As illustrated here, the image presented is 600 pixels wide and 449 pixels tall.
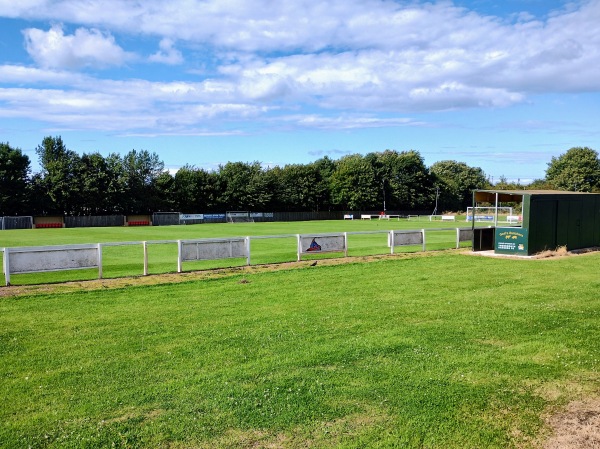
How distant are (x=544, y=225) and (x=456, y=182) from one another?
3778 inches

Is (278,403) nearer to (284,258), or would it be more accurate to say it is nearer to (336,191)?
(284,258)

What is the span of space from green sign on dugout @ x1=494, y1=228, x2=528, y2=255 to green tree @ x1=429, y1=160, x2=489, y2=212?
87156 millimetres

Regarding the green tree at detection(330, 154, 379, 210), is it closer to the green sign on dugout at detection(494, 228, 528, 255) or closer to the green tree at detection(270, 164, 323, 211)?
the green tree at detection(270, 164, 323, 211)

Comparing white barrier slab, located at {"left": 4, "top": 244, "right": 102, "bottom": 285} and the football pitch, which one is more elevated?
white barrier slab, located at {"left": 4, "top": 244, "right": 102, "bottom": 285}

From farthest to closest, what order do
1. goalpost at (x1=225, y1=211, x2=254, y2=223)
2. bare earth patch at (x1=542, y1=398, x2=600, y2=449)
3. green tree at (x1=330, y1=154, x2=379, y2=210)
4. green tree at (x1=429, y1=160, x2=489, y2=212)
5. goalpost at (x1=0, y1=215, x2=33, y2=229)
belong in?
green tree at (x1=429, y1=160, x2=489, y2=212) < green tree at (x1=330, y1=154, x2=379, y2=210) < goalpost at (x1=225, y1=211, x2=254, y2=223) < goalpost at (x1=0, y1=215, x2=33, y2=229) < bare earth patch at (x1=542, y1=398, x2=600, y2=449)

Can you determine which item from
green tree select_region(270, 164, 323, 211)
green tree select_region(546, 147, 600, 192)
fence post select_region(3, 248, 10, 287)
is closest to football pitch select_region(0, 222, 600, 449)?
fence post select_region(3, 248, 10, 287)

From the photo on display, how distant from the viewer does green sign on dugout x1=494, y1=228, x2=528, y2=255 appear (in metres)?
22.4

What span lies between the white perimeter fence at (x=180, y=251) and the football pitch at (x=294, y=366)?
6.56ft

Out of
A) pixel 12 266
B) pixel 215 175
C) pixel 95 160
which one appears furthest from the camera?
pixel 215 175

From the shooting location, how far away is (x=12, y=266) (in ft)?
47.6

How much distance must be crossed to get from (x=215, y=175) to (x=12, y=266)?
245 ft

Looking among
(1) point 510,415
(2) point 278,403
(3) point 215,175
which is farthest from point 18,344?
(3) point 215,175

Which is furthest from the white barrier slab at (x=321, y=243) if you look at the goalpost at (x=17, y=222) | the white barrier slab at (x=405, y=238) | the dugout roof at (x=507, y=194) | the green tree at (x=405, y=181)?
the green tree at (x=405, y=181)

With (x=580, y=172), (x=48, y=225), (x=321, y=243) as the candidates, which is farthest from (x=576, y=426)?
(x=580, y=172)
